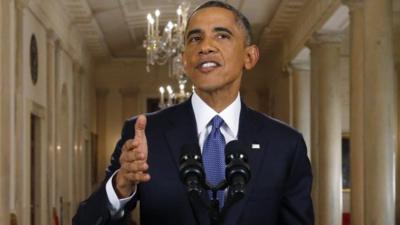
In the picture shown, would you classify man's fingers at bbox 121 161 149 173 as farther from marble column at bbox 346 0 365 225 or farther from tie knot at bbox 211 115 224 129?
marble column at bbox 346 0 365 225

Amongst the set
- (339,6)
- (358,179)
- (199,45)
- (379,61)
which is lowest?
(358,179)

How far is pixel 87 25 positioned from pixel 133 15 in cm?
124

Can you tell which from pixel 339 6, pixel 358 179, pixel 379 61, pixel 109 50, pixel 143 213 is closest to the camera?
pixel 143 213

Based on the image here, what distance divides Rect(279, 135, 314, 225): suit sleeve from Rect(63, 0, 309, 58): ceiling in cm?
1477

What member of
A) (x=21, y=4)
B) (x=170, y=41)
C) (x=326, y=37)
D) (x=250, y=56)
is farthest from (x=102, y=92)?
(x=250, y=56)

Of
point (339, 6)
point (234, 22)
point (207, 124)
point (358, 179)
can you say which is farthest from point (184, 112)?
point (339, 6)

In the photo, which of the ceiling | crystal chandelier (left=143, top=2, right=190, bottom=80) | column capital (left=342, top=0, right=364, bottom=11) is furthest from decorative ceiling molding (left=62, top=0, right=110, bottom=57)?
column capital (left=342, top=0, right=364, bottom=11)

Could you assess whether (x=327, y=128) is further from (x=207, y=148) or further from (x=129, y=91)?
(x=207, y=148)

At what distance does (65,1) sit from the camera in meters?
17.4

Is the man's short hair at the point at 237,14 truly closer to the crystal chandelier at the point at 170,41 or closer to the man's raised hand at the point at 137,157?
the man's raised hand at the point at 137,157

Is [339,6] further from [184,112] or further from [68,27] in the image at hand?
[184,112]

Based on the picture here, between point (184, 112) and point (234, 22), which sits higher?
point (234, 22)

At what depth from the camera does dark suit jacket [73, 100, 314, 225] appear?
272cm

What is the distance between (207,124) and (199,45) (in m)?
0.29
